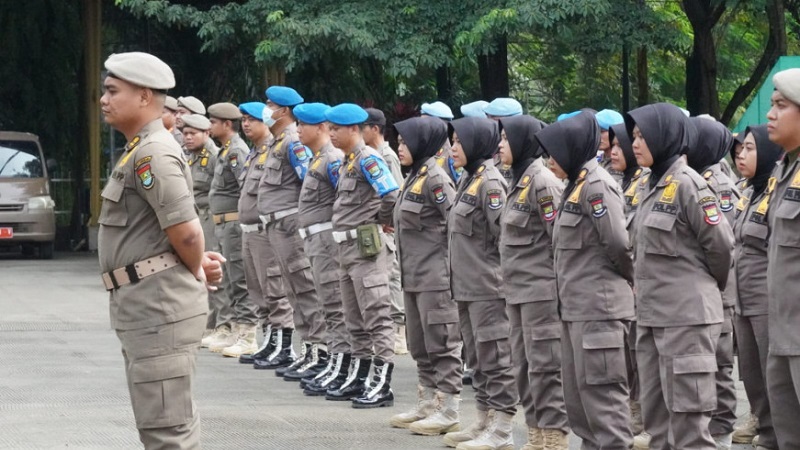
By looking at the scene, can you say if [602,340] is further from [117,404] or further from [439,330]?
[117,404]

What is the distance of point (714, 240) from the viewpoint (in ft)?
22.8

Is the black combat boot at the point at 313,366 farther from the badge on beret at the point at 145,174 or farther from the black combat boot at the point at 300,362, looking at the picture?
the badge on beret at the point at 145,174

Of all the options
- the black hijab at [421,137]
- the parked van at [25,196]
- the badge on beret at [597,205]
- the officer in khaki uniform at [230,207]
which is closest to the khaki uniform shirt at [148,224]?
the badge on beret at [597,205]

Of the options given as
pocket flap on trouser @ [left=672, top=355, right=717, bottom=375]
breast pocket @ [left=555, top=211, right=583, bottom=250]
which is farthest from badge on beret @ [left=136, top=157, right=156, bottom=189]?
pocket flap on trouser @ [left=672, top=355, right=717, bottom=375]

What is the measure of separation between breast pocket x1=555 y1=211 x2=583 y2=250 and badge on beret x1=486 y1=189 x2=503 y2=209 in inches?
48.7

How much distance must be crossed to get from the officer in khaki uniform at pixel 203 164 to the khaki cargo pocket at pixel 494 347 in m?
5.30

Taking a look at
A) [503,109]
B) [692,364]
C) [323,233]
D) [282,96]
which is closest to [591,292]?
[692,364]

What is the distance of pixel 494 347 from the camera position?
343 inches

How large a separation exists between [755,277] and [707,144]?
0.83 m

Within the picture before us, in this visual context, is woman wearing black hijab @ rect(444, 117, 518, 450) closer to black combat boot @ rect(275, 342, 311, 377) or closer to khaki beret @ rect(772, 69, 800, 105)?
khaki beret @ rect(772, 69, 800, 105)

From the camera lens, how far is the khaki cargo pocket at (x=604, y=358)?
7.22 m

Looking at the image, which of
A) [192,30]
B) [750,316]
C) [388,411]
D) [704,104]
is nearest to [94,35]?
[192,30]

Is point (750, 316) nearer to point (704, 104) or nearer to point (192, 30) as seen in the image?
point (704, 104)

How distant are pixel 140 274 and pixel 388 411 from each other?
4443 millimetres
